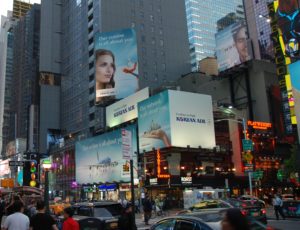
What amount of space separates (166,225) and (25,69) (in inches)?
5625

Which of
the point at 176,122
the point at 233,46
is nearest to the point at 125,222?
the point at 176,122

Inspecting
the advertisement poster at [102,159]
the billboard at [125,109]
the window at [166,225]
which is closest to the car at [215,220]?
the window at [166,225]

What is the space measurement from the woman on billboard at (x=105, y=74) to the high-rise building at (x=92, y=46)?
1478 cm

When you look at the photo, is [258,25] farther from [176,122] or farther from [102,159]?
[176,122]

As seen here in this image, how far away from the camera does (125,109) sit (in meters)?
74.0

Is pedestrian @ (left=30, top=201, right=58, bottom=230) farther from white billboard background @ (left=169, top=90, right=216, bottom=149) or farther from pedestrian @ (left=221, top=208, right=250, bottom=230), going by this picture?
white billboard background @ (left=169, top=90, right=216, bottom=149)

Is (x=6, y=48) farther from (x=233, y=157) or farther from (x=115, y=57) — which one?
(x=233, y=157)

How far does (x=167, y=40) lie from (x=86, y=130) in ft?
113

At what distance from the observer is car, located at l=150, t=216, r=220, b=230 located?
9.83 meters

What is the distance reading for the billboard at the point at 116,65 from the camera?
79375mm

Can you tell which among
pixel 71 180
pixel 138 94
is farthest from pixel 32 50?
pixel 138 94

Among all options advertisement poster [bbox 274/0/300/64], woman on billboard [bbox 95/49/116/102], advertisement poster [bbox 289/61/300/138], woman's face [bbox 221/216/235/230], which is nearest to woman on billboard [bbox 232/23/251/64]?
advertisement poster [bbox 274/0/300/64]

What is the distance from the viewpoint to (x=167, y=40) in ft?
379

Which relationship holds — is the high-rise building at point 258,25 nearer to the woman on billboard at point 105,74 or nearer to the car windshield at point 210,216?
the woman on billboard at point 105,74
